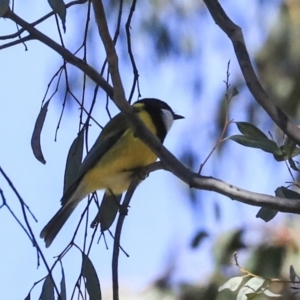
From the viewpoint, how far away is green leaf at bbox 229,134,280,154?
1463 millimetres

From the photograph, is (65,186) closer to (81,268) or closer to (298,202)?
(81,268)

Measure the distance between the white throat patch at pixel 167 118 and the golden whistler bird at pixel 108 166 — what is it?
18 centimetres

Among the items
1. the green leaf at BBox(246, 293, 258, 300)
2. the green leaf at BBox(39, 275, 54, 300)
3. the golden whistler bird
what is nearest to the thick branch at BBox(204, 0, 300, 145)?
the green leaf at BBox(246, 293, 258, 300)

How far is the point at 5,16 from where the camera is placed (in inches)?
52.9

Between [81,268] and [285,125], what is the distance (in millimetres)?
474

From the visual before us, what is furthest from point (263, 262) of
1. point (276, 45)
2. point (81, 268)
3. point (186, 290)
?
point (81, 268)

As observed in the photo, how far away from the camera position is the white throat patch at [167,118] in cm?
246

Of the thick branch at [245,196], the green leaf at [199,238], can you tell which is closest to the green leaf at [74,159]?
the thick branch at [245,196]

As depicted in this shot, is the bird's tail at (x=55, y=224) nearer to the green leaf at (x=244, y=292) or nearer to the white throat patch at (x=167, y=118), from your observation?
the white throat patch at (x=167, y=118)

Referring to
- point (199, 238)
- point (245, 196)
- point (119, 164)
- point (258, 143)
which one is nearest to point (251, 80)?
point (258, 143)

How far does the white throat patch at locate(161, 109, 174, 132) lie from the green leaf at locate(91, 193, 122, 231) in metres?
0.40

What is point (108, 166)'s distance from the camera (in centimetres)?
224

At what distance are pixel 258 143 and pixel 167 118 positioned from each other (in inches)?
40.6

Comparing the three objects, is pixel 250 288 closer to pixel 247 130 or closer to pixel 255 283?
pixel 255 283
